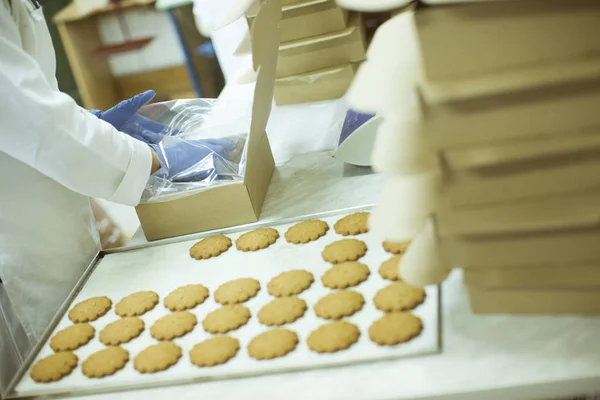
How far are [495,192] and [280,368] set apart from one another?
37 centimetres

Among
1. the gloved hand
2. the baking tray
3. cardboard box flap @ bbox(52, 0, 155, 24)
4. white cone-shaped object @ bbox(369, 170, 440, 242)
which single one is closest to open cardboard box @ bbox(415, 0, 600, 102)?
white cone-shaped object @ bbox(369, 170, 440, 242)

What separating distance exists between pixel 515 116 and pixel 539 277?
→ 0.22 metres

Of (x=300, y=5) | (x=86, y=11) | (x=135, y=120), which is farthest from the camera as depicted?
(x=86, y=11)

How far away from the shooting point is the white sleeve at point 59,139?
1118 mm

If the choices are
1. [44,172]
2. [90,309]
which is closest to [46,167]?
[44,172]

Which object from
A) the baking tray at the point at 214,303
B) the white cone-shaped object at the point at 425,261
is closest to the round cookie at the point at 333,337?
the baking tray at the point at 214,303

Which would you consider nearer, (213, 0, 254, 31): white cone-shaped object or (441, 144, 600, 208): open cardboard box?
(441, 144, 600, 208): open cardboard box

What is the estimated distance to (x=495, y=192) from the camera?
0.76 meters

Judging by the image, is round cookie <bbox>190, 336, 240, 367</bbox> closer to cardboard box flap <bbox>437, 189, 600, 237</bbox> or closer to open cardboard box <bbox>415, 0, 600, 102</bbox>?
cardboard box flap <bbox>437, 189, 600, 237</bbox>

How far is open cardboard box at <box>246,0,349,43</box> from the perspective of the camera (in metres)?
1.76

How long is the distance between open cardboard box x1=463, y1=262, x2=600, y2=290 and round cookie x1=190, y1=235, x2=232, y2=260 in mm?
523

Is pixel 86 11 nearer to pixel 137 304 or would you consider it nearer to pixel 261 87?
pixel 261 87

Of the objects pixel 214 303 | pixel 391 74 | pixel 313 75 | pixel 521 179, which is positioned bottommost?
pixel 214 303

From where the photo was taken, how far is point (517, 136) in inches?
28.3
